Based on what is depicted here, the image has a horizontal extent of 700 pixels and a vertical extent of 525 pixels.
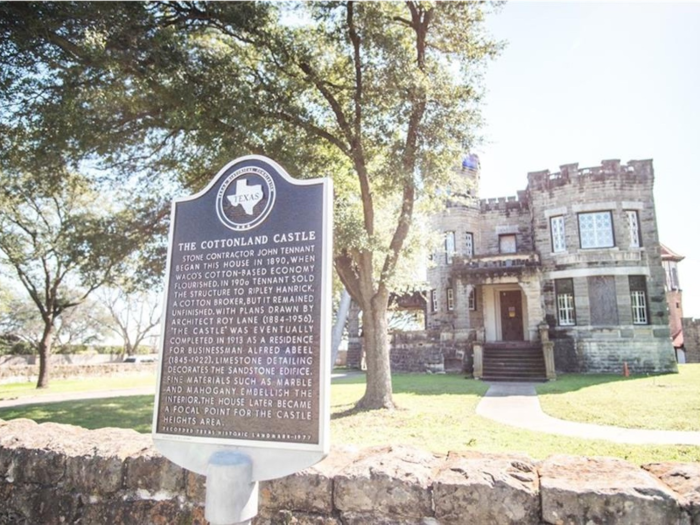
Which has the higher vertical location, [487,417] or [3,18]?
[3,18]

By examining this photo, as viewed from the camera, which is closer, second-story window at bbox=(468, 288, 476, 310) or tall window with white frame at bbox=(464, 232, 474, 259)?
second-story window at bbox=(468, 288, 476, 310)

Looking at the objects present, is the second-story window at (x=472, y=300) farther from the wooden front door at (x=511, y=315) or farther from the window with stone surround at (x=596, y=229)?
the window with stone surround at (x=596, y=229)

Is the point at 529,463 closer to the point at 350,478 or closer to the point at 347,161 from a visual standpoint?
the point at 350,478

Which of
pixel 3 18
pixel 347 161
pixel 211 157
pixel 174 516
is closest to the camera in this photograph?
pixel 174 516

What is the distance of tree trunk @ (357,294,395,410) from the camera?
1179cm

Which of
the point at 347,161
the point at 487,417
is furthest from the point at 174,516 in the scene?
the point at 347,161

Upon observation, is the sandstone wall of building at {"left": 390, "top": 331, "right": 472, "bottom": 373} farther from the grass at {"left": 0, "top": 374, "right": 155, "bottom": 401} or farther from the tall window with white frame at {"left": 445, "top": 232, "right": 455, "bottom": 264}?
the grass at {"left": 0, "top": 374, "right": 155, "bottom": 401}

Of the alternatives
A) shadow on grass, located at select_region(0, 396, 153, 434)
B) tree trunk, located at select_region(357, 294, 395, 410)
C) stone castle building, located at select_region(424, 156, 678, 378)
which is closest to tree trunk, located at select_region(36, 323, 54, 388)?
shadow on grass, located at select_region(0, 396, 153, 434)

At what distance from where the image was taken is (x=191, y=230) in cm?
368

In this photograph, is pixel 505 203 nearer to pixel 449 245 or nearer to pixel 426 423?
pixel 449 245

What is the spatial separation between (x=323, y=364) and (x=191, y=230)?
1.66 m

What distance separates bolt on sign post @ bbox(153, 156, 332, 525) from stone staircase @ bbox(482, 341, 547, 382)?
19.6 meters

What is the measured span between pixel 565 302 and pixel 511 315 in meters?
3.79

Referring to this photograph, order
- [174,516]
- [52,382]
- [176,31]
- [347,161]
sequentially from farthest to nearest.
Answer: [52,382], [347,161], [176,31], [174,516]
